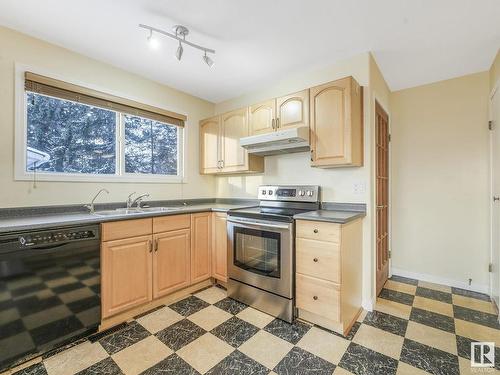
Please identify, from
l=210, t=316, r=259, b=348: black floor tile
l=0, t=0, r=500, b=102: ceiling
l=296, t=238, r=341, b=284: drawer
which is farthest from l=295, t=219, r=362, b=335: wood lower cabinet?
Result: l=0, t=0, r=500, b=102: ceiling

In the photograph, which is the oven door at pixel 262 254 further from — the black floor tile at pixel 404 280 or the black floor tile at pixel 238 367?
the black floor tile at pixel 404 280

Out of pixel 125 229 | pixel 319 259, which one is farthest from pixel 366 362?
pixel 125 229

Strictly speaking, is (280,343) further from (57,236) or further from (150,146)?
(150,146)

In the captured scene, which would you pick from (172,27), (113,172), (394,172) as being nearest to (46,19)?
(172,27)

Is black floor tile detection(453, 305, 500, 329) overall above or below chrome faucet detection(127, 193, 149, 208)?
below

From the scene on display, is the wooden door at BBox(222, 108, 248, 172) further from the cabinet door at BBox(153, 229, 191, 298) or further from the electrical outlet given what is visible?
the electrical outlet

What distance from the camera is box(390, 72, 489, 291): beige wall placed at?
8.54 feet

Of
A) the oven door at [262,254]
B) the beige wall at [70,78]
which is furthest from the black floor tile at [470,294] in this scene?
the beige wall at [70,78]

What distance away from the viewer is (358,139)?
7.33 ft

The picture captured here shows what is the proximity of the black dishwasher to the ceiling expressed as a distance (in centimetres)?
160

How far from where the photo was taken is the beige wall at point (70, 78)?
1.93 meters

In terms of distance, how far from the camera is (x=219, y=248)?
276cm

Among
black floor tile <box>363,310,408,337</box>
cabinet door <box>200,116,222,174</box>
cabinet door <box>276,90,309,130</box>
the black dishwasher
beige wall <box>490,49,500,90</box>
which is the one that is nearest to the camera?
the black dishwasher

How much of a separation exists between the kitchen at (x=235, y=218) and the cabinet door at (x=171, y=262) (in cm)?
1
